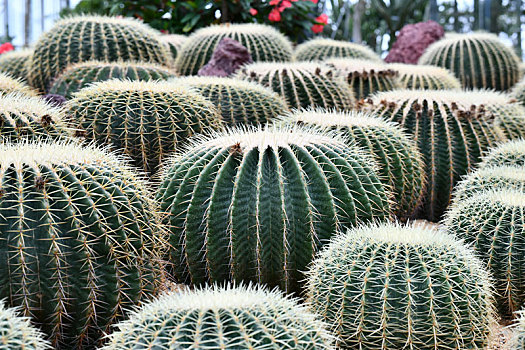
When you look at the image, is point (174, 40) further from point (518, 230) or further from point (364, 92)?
point (518, 230)

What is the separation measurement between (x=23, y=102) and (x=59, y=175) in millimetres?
1160

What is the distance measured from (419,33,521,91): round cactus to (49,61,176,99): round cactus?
4.11 m

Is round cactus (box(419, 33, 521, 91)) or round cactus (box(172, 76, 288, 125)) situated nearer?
round cactus (box(172, 76, 288, 125))

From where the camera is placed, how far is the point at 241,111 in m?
4.55

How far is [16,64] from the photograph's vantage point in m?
6.50

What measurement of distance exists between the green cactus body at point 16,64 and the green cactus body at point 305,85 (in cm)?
242

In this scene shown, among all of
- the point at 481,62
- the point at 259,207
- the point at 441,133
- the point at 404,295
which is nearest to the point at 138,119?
the point at 259,207

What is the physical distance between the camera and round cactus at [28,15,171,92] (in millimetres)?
5516

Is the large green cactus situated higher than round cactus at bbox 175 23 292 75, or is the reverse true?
round cactus at bbox 175 23 292 75

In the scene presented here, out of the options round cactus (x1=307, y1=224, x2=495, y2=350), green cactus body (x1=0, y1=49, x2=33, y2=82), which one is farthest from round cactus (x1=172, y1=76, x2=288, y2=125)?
green cactus body (x1=0, y1=49, x2=33, y2=82)

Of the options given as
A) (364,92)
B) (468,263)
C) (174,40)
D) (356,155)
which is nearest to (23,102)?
(356,155)

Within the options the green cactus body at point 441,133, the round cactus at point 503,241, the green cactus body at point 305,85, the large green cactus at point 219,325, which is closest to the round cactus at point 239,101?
the green cactus body at point 305,85

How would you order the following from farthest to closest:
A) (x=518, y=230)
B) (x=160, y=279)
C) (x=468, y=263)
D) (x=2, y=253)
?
(x=518, y=230) → (x=160, y=279) → (x=468, y=263) → (x=2, y=253)

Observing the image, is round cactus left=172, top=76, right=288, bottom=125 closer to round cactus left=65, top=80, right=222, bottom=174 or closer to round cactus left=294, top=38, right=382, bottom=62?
round cactus left=65, top=80, right=222, bottom=174
